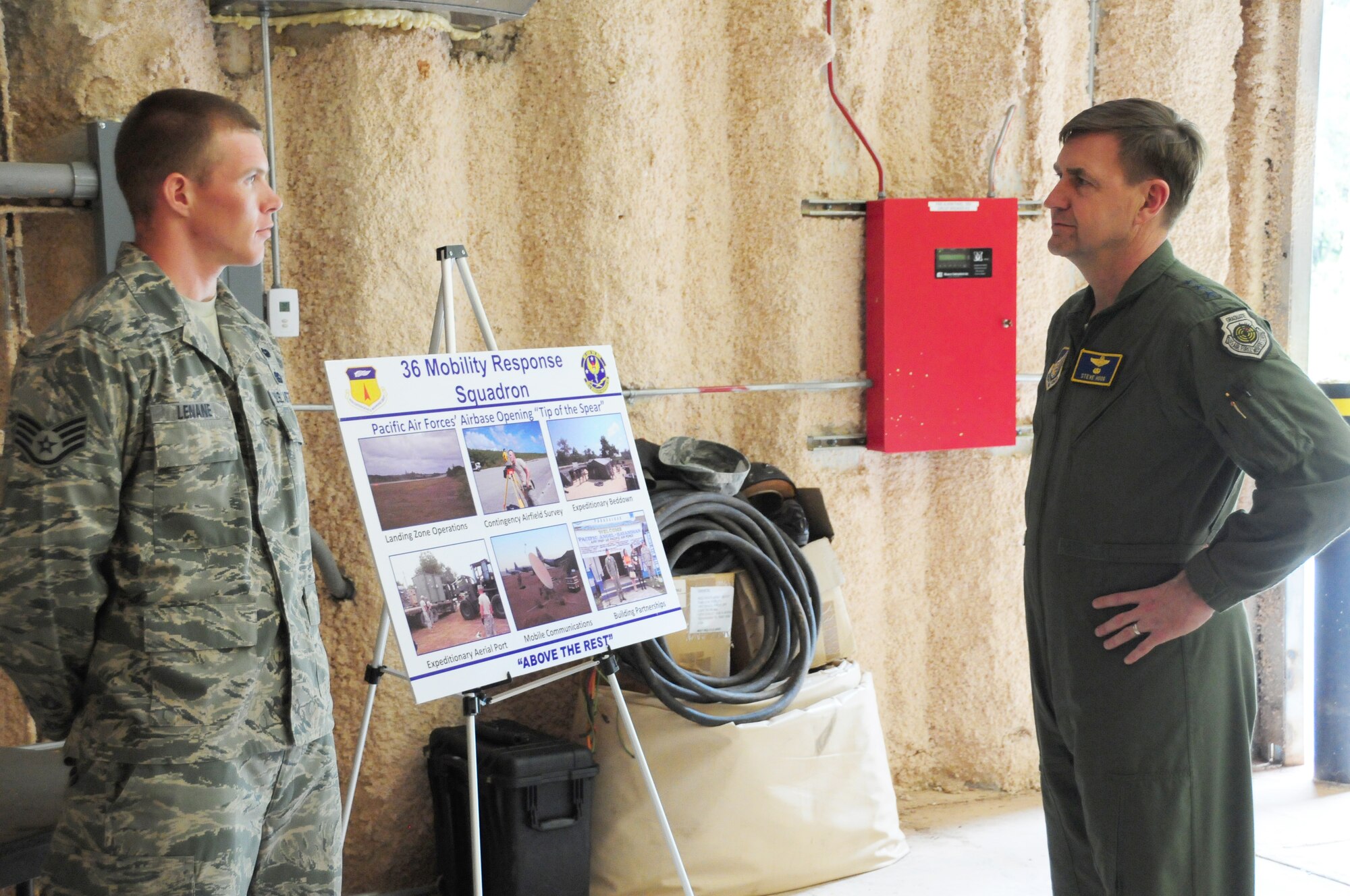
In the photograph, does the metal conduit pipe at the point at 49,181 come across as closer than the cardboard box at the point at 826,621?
Yes

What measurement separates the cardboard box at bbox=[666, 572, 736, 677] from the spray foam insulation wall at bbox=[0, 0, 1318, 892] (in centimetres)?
46

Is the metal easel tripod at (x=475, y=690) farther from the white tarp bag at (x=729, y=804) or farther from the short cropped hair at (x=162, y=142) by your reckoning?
the short cropped hair at (x=162, y=142)

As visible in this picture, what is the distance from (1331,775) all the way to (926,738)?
1.46 m

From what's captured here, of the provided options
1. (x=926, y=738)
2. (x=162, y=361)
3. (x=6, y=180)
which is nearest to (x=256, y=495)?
(x=162, y=361)

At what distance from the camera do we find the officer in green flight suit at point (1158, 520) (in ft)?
6.41

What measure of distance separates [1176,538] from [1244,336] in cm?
38

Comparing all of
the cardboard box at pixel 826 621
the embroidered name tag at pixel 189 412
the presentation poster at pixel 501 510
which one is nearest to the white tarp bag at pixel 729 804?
the cardboard box at pixel 826 621

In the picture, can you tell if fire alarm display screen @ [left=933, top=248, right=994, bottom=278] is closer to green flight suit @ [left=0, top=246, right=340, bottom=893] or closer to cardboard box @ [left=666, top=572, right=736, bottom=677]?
cardboard box @ [left=666, top=572, right=736, bottom=677]


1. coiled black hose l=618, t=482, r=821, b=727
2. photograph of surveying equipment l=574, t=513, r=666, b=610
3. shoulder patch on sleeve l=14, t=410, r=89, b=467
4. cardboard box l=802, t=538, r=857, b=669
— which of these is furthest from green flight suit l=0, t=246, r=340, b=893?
cardboard box l=802, t=538, r=857, b=669

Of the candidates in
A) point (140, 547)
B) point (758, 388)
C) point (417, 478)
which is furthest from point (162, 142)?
point (758, 388)

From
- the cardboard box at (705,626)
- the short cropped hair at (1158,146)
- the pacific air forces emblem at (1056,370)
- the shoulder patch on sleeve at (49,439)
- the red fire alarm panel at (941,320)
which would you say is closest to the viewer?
the shoulder patch on sleeve at (49,439)

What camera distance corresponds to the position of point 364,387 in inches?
96.5

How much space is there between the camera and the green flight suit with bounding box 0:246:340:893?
1.70 metres

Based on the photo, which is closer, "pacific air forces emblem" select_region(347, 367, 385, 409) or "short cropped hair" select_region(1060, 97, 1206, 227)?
"short cropped hair" select_region(1060, 97, 1206, 227)
